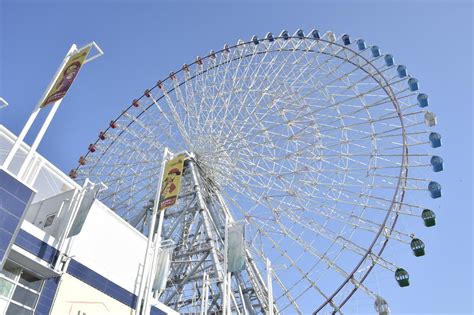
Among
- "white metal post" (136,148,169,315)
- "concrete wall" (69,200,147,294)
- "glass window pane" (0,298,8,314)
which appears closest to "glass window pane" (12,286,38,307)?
"glass window pane" (0,298,8,314)

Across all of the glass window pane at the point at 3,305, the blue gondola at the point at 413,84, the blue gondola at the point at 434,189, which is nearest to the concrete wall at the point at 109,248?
the glass window pane at the point at 3,305

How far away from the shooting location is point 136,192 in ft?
99.5

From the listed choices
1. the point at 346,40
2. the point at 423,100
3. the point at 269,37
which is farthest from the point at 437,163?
the point at 269,37

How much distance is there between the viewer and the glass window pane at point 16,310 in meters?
13.9

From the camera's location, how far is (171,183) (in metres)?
19.1

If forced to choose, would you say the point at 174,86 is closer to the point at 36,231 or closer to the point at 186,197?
the point at 186,197

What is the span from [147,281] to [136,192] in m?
11.9

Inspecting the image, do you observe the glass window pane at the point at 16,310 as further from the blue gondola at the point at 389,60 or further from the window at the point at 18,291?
the blue gondola at the point at 389,60

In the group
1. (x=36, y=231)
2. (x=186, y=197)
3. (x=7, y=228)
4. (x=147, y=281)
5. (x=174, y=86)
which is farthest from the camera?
(x=174, y=86)

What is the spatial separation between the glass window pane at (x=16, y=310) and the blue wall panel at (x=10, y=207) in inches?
82.9

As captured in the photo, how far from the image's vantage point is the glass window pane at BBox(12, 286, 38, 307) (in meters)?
14.3

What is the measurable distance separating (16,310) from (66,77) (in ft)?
24.6

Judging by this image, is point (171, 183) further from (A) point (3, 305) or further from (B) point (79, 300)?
(A) point (3, 305)

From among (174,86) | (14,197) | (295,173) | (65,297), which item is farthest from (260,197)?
(14,197)
